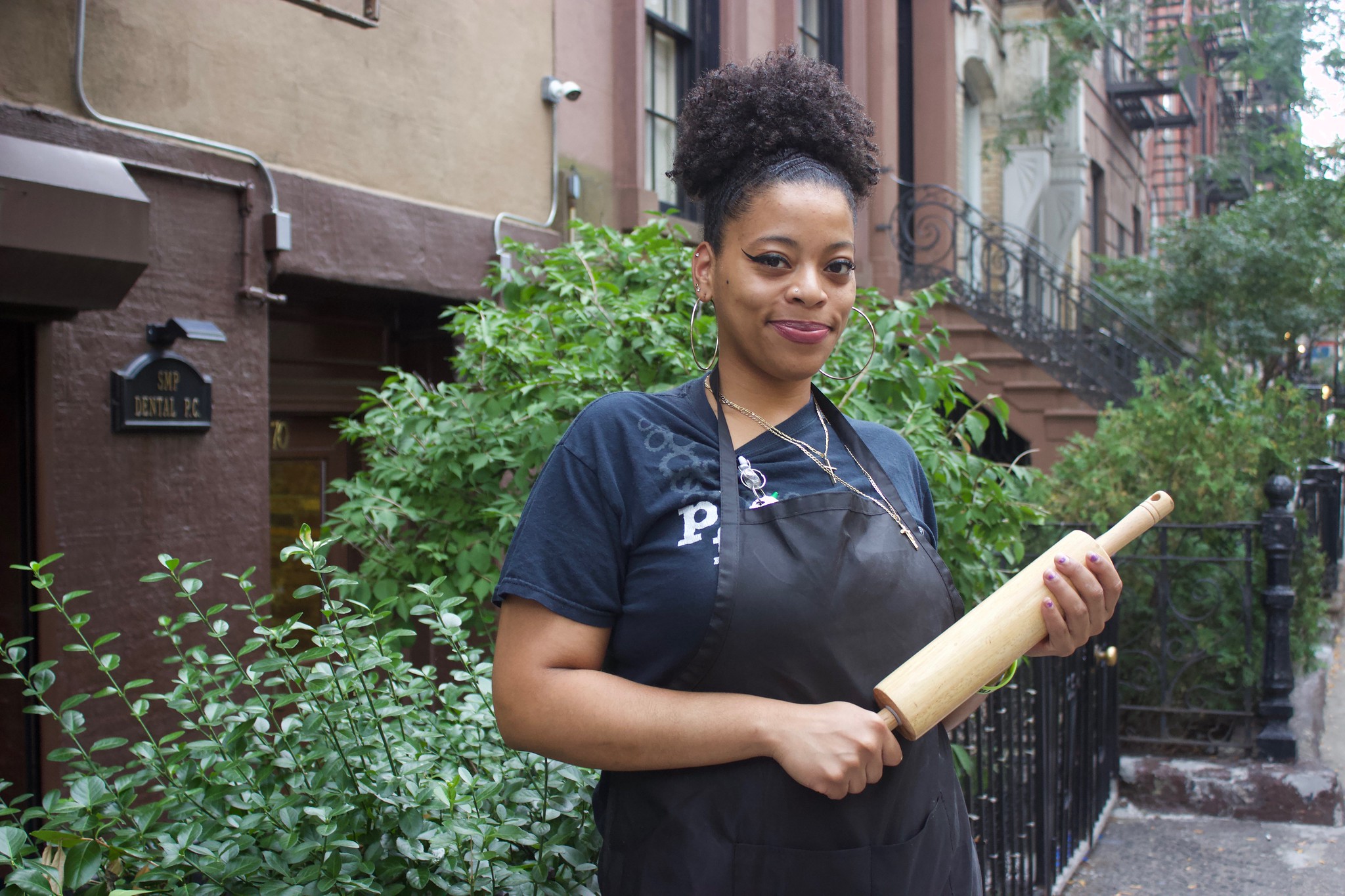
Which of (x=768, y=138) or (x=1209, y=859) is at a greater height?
(x=768, y=138)

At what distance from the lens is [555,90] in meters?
6.42

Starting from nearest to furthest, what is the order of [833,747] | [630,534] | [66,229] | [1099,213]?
[833,747] < [630,534] < [66,229] < [1099,213]

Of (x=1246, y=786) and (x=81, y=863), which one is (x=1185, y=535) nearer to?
(x=1246, y=786)

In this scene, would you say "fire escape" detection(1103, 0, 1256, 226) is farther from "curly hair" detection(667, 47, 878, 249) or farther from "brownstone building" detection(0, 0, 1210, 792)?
"curly hair" detection(667, 47, 878, 249)

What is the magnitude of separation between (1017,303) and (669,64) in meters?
5.74

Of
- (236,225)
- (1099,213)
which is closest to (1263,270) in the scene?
(1099,213)

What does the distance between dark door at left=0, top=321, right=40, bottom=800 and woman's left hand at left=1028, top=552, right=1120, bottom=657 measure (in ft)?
12.7

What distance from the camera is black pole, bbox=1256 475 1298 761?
559 cm

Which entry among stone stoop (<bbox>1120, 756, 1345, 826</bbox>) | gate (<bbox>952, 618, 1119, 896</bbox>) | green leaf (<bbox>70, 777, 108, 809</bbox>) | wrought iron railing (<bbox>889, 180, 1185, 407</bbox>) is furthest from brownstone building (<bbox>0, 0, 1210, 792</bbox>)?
wrought iron railing (<bbox>889, 180, 1185, 407</bbox>)

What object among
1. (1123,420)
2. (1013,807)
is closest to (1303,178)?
(1123,420)

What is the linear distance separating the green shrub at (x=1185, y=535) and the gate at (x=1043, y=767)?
1.99 feet

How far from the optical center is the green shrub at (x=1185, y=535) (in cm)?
587

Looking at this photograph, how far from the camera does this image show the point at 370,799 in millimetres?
1876

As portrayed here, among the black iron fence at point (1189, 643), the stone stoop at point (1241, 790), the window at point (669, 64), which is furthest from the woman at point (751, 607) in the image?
the window at point (669, 64)
